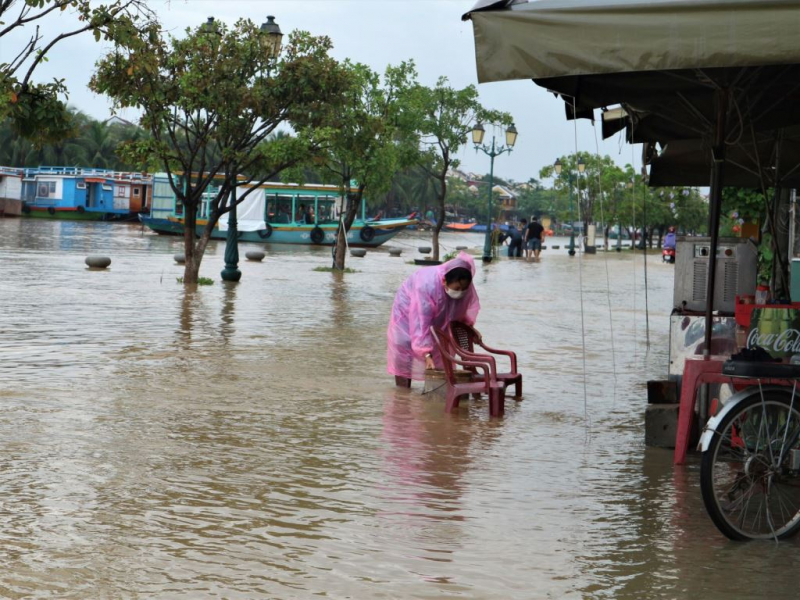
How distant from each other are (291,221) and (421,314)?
46.2 meters

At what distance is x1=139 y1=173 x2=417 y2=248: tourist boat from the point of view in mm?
53469

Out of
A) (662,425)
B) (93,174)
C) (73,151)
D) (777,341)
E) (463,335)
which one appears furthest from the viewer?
(73,151)

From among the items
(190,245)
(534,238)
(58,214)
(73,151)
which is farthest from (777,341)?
(73,151)

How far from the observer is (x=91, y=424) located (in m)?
7.25

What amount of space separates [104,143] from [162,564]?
308 feet

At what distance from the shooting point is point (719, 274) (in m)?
Answer: 8.19

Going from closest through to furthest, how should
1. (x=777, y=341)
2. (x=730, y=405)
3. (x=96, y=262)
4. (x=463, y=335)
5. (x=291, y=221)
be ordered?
1. (x=730, y=405)
2. (x=777, y=341)
3. (x=463, y=335)
4. (x=96, y=262)
5. (x=291, y=221)

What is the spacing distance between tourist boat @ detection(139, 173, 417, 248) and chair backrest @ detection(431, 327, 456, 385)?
4448 cm

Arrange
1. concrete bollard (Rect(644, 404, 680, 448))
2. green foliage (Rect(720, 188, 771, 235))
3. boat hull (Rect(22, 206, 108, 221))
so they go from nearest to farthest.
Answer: concrete bollard (Rect(644, 404, 680, 448)) < green foliage (Rect(720, 188, 771, 235)) < boat hull (Rect(22, 206, 108, 221))

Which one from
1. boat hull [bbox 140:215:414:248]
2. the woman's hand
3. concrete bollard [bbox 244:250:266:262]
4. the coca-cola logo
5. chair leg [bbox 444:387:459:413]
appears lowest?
chair leg [bbox 444:387:459:413]

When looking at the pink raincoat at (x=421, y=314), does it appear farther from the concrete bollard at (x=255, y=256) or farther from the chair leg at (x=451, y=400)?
the concrete bollard at (x=255, y=256)

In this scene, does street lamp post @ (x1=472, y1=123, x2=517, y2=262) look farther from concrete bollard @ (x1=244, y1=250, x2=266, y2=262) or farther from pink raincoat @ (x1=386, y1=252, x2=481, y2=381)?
pink raincoat @ (x1=386, y1=252, x2=481, y2=381)

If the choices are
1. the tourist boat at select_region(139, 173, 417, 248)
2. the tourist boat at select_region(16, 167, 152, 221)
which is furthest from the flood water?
the tourist boat at select_region(16, 167, 152, 221)

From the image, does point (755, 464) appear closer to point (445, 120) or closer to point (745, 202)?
point (745, 202)
